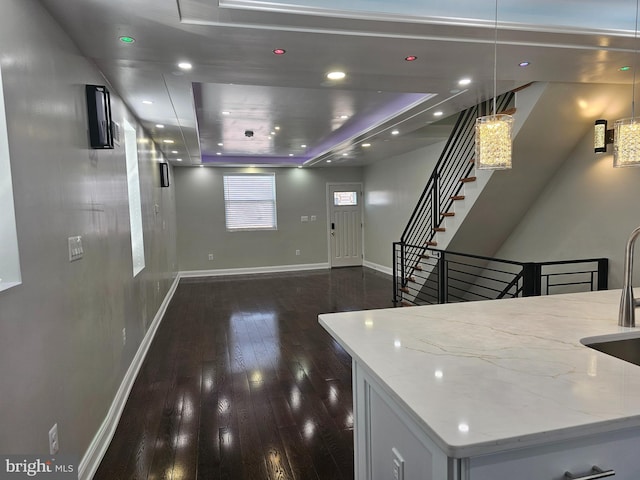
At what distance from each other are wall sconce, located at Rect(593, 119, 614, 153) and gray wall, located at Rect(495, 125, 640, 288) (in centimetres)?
11

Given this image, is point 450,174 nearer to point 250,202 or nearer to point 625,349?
point 625,349

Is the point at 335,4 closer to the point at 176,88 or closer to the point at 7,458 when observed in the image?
the point at 176,88

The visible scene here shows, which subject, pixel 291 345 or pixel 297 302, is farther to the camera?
pixel 297 302

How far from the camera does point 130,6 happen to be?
1.84m

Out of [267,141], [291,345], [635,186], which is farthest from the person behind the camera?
[267,141]

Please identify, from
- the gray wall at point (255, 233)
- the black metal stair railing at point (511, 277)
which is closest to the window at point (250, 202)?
the gray wall at point (255, 233)

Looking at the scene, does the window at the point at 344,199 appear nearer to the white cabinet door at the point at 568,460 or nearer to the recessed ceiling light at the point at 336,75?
the recessed ceiling light at the point at 336,75

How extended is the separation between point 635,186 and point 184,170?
7.63 meters

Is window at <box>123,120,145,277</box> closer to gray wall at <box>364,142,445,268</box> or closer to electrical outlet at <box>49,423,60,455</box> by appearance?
electrical outlet at <box>49,423,60,455</box>

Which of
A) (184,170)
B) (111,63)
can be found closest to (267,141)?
(184,170)

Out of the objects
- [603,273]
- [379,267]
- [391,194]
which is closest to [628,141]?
[603,273]

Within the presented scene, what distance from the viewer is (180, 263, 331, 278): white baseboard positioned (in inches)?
336

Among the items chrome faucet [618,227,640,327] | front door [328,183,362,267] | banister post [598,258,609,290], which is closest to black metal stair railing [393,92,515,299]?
banister post [598,258,609,290]

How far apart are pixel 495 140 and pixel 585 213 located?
2.76 meters
